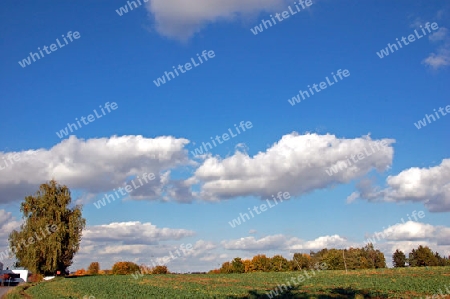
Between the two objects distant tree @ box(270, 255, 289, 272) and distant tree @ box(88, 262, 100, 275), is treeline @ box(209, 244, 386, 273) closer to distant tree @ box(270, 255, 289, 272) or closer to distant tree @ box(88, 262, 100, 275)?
distant tree @ box(270, 255, 289, 272)

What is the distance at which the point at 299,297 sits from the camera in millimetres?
29234

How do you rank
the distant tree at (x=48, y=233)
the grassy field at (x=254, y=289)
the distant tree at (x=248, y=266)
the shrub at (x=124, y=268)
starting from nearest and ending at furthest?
1. the grassy field at (x=254, y=289)
2. the distant tree at (x=48, y=233)
3. the shrub at (x=124, y=268)
4. the distant tree at (x=248, y=266)

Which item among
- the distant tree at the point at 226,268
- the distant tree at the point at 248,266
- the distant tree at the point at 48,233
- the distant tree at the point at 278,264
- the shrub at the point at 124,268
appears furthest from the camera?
the distant tree at the point at 248,266

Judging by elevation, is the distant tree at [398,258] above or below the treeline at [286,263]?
below

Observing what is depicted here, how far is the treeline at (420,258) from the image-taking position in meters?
131

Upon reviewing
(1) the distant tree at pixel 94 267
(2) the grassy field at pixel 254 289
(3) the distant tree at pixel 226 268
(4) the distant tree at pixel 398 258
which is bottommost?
(4) the distant tree at pixel 398 258

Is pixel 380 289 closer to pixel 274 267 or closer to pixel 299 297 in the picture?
pixel 299 297

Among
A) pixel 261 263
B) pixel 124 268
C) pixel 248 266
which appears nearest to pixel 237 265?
pixel 261 263

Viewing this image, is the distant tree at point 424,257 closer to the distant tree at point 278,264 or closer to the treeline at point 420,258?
the treeline at point 420,258

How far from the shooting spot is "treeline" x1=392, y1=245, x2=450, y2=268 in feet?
431

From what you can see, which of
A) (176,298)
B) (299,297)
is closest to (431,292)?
(299,297)

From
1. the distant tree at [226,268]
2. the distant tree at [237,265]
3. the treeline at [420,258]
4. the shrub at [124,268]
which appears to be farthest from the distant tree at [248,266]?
the treeline at [420,258]

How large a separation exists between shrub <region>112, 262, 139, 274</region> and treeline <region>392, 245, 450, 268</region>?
88766 mm

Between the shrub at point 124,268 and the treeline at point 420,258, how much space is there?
8877cm
